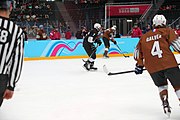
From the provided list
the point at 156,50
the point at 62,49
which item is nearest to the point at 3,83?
the point at 156,50

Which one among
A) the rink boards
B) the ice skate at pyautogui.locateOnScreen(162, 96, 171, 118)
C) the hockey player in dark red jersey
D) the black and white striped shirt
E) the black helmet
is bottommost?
the rink boards

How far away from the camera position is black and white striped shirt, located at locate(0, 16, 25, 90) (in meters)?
1.86

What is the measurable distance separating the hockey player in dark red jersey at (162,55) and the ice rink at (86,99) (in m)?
0.37

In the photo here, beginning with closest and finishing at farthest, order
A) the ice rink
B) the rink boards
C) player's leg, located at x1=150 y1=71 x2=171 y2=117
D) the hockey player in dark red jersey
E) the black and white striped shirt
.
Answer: the black and white striped shirt < the hockey player in dark red jersey < player's leg, located at x1=150 y1=71 x2=171 y2=117 < the ice rink < the rink boards

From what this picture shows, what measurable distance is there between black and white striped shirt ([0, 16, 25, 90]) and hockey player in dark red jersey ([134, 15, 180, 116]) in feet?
5.19

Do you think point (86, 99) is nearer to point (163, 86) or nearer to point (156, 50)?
point (163, 86)

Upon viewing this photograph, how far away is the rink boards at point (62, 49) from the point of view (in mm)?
10312

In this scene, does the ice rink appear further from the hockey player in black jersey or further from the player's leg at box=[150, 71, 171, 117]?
the hockey player in black jersey

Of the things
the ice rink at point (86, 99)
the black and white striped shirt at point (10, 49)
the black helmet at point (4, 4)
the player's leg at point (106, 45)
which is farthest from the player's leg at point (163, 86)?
the player's leg at point (106, 45)

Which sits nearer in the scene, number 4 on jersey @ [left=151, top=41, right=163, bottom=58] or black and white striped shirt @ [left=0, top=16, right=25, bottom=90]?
black and white striped shirt @ [left=0, top=16, right=25, bottom=90]

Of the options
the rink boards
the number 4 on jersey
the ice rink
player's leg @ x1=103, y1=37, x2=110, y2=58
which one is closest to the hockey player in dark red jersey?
the number 4 on jersey

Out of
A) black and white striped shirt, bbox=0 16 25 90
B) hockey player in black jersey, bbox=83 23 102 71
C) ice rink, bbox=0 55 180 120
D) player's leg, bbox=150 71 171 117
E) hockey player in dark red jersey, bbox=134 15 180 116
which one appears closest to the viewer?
black and white striped shirt, bbox=0 16 25 90

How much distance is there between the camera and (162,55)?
3158 millimetres

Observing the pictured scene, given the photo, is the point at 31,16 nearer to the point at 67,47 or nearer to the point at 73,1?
the point at 73,1
